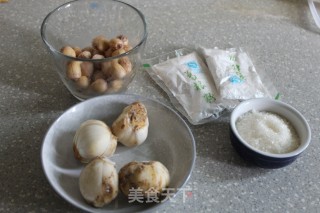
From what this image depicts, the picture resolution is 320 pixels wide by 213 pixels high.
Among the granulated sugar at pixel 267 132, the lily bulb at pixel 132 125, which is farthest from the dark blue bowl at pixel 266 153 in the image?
the lily bulb at pixel 132 125

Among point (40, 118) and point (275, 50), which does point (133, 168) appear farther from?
point (275, 50)

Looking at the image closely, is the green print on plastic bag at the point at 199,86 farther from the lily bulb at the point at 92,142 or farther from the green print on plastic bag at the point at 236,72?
the lily bulb at the point at 92,142

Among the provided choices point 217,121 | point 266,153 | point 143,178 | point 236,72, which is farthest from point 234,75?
point 143,178

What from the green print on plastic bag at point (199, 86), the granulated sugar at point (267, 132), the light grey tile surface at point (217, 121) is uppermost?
the granulated sugar at point (267, 132)

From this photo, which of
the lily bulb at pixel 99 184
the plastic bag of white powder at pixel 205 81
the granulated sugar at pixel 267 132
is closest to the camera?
the lily bulb at pixel 99 184

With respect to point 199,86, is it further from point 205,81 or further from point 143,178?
point 143,178

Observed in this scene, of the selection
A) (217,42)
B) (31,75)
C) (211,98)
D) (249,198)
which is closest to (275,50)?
(217,42)
